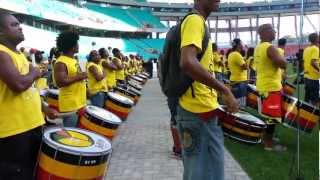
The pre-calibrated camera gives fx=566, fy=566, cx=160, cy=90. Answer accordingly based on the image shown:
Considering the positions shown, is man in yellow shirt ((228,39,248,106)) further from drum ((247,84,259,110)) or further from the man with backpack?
the man with backpack

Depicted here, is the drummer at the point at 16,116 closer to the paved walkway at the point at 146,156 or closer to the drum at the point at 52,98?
the paved walkway at the point at 146,156

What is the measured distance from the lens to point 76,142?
397 cm

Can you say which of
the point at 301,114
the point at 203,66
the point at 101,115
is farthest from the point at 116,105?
the point at 203,66

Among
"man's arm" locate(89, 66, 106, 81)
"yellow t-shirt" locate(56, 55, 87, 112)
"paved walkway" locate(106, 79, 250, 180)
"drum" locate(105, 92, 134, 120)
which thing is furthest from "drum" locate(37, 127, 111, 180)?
"drum" locate(105, 92, 134, 120)

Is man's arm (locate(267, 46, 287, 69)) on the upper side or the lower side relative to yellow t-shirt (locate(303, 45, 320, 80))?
upper

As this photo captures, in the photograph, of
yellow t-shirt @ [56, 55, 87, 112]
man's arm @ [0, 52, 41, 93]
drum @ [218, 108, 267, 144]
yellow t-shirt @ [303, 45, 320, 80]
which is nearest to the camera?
man's arm @ [0, 52, 41, 93]

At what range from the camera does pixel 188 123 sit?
148 inches

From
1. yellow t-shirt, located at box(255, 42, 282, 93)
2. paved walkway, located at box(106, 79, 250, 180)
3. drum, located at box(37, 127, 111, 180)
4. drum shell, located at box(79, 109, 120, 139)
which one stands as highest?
yellow t-shirt, located at box(255, 42, 282, 93)

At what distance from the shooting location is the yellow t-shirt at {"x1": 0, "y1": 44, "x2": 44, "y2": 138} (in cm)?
383

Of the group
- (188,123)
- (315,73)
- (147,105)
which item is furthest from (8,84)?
(147,105)

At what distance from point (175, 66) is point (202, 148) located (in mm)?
570

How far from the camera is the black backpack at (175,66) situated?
3.70 meters

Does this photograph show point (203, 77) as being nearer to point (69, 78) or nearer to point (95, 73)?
point (69, 78)

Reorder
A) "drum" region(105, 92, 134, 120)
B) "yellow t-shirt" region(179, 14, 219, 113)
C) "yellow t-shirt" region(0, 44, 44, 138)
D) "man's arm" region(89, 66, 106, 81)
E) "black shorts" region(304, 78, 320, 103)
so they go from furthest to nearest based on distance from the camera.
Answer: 1. "black shorts" region(304, 78, 320, 103)
2. "drum" region(105, 92, 134, 120)
3. "man's arm" region(89, 66, 106, 81)
4. "yellow t-shirt" region(0, 44, 44, 138)
5. "yellow t-shirt" region(179, 14, 219, 113)
